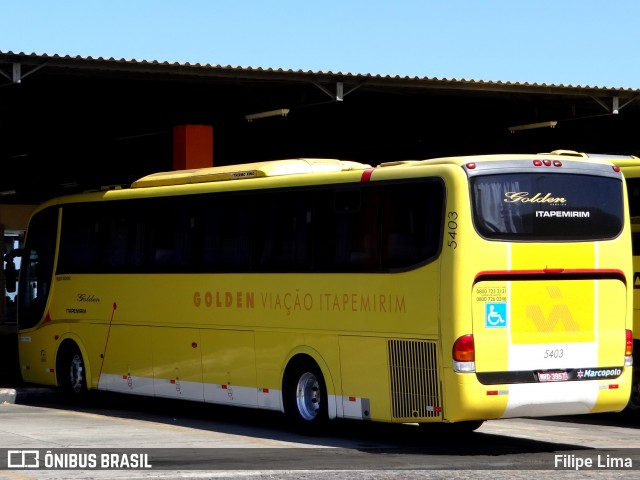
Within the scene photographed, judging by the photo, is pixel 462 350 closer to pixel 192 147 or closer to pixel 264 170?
pixel 264 170

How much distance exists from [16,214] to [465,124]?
1463cm

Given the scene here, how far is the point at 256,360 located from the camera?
653 inches

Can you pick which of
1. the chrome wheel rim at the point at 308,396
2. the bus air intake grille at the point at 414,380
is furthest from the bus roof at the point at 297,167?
the chrome wheel rim at the point at 308,396

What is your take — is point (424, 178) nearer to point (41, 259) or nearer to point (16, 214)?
point (41, 259)

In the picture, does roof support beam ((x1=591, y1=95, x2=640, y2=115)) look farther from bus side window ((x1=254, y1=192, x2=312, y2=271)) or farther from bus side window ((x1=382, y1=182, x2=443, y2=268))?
bus side window ((x1=382, y1=182, x2=443, y2=268))

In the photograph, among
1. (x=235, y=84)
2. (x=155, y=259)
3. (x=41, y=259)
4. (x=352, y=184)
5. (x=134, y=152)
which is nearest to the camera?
(x=352, y=184)

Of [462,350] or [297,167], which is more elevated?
[297,167]

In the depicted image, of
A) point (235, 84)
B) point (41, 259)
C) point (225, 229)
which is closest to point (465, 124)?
point (235, 84)

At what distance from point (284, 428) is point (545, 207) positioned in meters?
4.69

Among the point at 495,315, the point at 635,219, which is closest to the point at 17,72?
the point at 635,219

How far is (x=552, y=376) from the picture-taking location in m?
14.0

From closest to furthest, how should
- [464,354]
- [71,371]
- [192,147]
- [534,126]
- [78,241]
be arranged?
[464,354] < [78,241] < [71,371] < [192,147] < [534,126]

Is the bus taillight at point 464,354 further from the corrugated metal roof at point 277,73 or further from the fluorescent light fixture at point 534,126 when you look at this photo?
the fluorescent light fixture at point 534,126

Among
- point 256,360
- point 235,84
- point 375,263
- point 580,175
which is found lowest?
point 256,360
